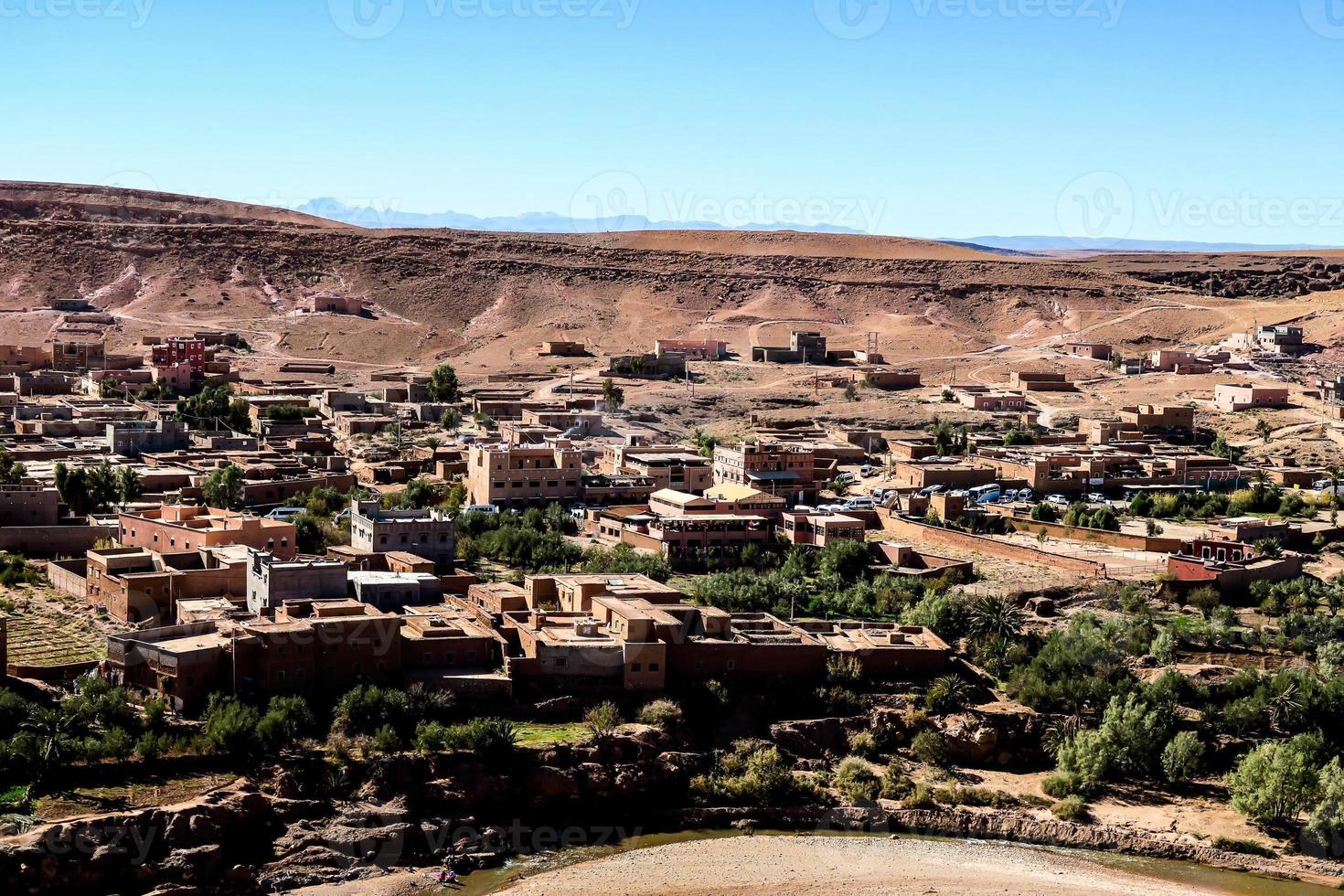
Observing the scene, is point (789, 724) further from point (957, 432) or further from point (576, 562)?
point (957, 432)

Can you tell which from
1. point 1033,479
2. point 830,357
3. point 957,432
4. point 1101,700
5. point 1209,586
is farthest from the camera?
point 830,357

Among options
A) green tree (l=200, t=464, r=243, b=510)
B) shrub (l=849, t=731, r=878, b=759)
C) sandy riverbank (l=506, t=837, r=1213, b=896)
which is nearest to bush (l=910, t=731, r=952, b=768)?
shrub (l=849, t=731, r=878, b=759)

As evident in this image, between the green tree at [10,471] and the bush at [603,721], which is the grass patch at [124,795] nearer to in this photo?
the bush at [603,721]

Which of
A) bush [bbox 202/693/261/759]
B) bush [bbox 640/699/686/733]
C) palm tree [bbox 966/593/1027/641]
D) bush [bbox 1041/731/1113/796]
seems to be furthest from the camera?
palm tree [bbox 966/593/1027/641]

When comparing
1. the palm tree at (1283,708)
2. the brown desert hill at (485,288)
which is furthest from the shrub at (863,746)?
the brown desert hill at (485,288)

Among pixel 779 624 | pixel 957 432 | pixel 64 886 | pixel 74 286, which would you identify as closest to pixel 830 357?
pixel 957 432

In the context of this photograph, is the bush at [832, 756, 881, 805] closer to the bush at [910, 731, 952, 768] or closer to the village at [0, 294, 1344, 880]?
the village at [0, 294, 1344, 880]

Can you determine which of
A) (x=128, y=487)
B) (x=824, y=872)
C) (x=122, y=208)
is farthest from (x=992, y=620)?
(x=122, y=208)
